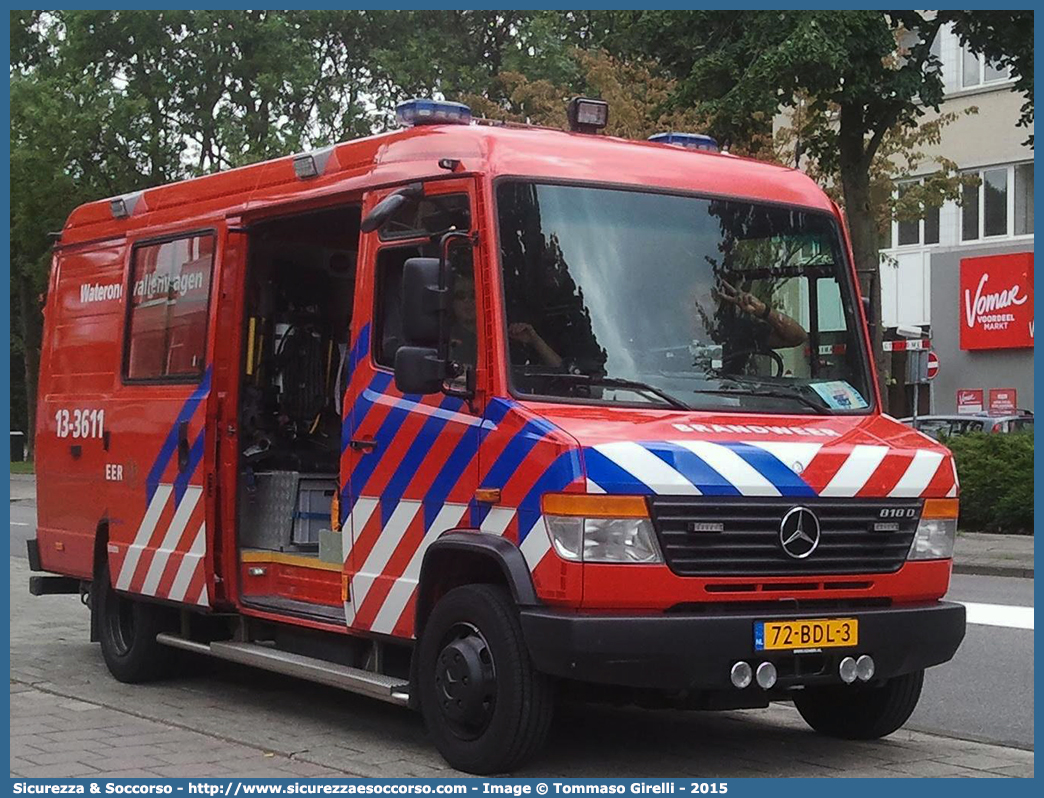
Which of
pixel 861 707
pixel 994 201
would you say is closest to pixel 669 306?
pixel 861 707

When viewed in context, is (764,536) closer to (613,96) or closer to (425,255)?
(425,255)

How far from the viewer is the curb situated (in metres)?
18.3

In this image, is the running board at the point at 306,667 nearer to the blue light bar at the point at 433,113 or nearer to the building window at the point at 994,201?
the blue light bar at the point at 433,113

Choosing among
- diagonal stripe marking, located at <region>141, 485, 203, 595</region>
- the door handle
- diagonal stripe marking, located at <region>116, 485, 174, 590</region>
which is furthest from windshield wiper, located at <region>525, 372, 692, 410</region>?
diagonal stripe marking, located at <region>116, 485, 174, 590</region>

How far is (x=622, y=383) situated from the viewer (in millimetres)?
7801

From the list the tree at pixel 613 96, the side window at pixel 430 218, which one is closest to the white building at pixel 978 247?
the tree at pixel 613 96

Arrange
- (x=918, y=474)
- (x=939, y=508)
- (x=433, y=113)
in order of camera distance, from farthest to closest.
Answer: (x=433, y=113) < (x=939, y=508) < (x=918, y=474)

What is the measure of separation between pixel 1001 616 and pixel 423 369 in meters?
7.64

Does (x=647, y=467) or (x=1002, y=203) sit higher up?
(x=1002, y=203)

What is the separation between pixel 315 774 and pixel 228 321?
3.32 m

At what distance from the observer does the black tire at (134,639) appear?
35.2 ft

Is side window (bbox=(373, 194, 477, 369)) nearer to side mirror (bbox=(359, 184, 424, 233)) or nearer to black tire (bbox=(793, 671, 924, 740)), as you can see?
side mirror (bbox=(359, 184, 424, 233))
